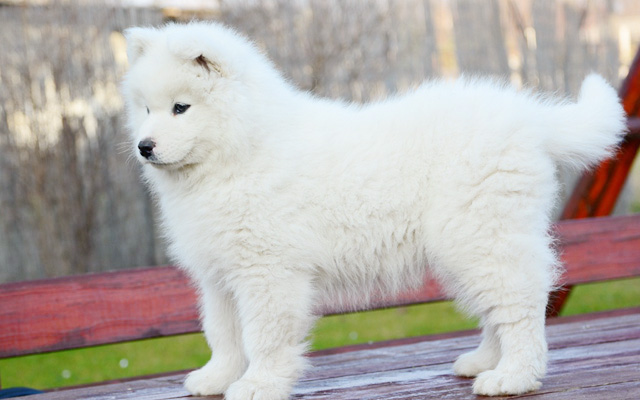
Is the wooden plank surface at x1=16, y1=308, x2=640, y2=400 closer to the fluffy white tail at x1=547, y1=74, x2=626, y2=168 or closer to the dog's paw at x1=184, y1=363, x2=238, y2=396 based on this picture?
the dog's paw at x1=184, y1=363, x2=238, y2=396

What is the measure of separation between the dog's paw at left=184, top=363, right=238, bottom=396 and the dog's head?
2.64 ft

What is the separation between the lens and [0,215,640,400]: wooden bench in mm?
2818

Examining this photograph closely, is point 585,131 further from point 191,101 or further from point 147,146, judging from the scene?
point 147,146

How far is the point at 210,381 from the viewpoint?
2.86 m

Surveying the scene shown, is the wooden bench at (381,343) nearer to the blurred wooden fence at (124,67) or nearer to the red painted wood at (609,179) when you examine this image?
the red painted wood at (609,179)

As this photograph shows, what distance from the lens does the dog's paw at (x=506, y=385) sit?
2.57 m

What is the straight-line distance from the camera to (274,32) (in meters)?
7.48

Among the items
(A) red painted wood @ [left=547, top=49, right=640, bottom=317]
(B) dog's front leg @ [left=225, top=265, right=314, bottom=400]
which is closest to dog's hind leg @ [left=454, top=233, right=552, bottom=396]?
(B) dog's front leg @ [left=225, top=265, right=314, bottom=400]

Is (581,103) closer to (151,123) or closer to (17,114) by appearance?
(151,123)

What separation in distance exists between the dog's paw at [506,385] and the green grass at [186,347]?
3187 millimetres

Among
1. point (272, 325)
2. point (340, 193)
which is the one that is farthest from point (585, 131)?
point (272, 325)

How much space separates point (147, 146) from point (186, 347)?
4.47m

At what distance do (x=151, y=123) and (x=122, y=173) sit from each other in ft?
15.8

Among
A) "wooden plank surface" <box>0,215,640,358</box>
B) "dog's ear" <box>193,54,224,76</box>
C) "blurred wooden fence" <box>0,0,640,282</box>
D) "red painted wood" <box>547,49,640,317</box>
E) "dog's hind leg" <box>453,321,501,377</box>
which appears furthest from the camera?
"blurred wooden fence" <box>0,0,640,282</box>
